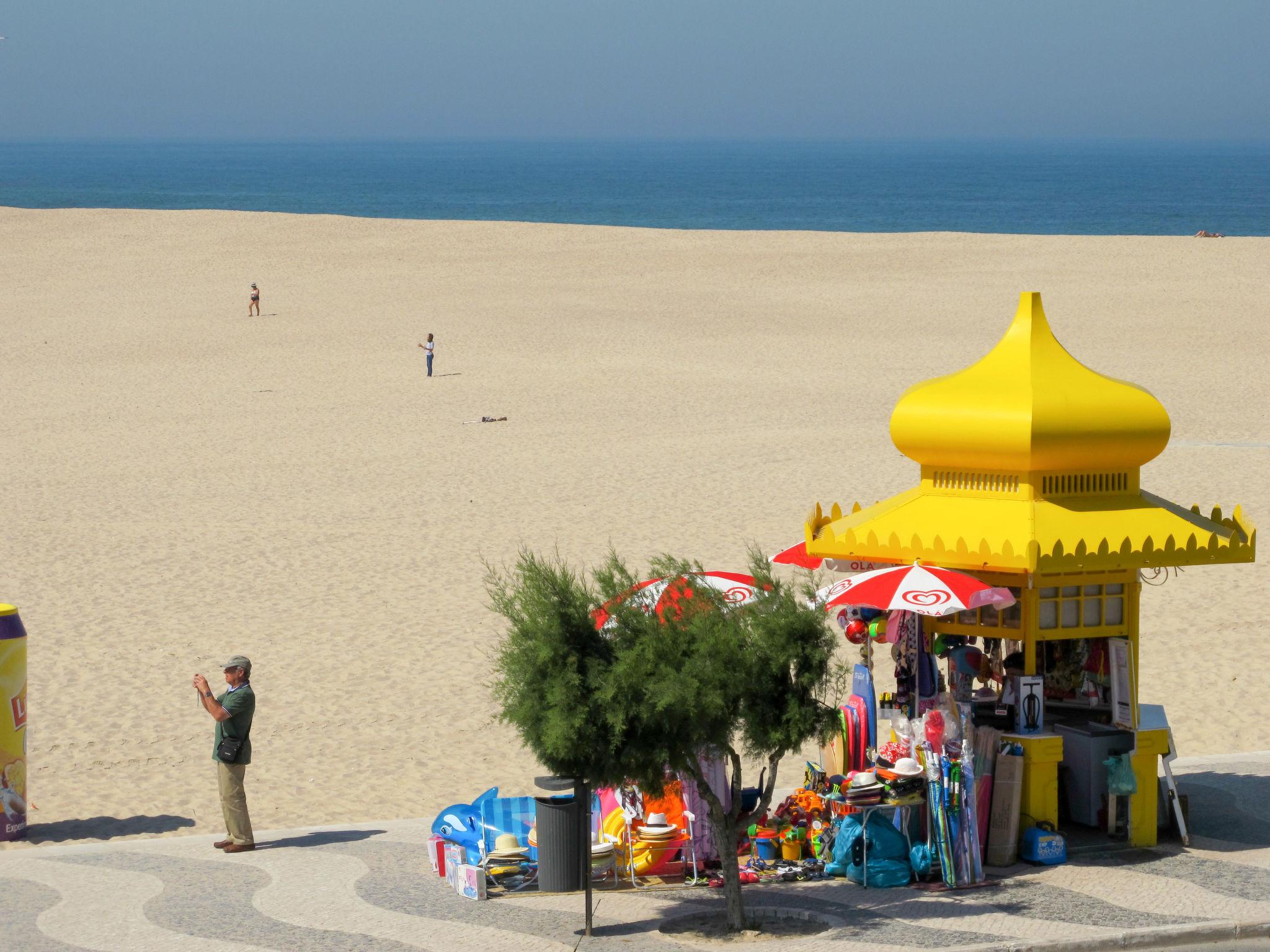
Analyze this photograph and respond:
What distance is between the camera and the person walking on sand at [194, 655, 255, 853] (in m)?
10.5

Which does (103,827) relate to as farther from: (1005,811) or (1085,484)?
(1085,484)

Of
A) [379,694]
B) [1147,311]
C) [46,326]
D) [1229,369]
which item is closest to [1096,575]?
[379,694]

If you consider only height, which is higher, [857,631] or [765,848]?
[857,631]

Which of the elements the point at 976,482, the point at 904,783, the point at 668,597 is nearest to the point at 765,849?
the point at 904,783

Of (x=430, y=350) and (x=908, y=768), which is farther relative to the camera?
(x=430, y=350)

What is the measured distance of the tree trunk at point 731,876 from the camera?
29.8 feet

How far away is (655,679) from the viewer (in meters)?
8.58

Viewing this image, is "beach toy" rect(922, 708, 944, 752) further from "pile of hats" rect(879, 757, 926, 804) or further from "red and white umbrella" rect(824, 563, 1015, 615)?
"red and white umbrella" rect(824, 563, 1015, 615)

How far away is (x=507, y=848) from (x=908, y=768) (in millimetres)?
2459

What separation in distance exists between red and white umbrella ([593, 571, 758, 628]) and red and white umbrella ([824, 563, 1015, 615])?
55 centimetres

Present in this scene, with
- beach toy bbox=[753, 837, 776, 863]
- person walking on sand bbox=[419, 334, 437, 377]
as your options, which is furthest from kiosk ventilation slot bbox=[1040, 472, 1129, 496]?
person walking on sand bbox=[419, 334, 437, 377]

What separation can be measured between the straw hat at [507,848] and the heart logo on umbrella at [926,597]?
9.14 ft

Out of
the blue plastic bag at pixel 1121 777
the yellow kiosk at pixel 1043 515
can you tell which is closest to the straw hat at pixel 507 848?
the yellow kiosk at pixel 1043 515

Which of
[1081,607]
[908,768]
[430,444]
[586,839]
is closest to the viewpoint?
[586,839]
